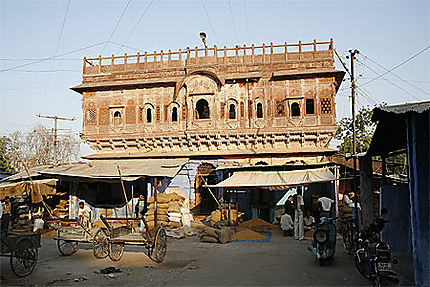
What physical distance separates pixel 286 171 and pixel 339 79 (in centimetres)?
758

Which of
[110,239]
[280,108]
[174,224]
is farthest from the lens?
[280,108]

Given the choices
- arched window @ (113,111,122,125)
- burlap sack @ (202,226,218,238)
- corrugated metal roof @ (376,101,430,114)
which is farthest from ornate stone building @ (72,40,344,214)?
corrugated metal roof @ (376,101,430,114)

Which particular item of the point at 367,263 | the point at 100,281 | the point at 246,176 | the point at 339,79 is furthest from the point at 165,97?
the point at 367,263

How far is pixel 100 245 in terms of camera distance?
10406mm

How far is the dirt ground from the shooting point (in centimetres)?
790

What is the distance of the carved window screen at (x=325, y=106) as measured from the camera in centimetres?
1922

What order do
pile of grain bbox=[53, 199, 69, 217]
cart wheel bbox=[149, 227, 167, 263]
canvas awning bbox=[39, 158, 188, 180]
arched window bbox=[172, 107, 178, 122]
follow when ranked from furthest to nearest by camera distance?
arched window bbox=[172, 107, 178, 122]
pile of grain bbox=[53, 199, 69, 217]
canvas awning bbox=[39, 158, 188, 180]
cart wheel bbox=[149, 227, 167, 263]

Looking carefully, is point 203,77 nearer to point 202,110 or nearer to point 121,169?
point 202,110

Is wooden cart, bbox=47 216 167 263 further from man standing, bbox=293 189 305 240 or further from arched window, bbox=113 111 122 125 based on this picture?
arched window, bbox=113 111 122 125

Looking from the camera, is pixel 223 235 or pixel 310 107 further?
pixel 310 107

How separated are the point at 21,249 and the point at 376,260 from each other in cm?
738

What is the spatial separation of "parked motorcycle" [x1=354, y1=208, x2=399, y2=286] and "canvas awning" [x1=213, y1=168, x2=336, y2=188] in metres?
5.43

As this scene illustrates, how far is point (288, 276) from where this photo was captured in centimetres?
827

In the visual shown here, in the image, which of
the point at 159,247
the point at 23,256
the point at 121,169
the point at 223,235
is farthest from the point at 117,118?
the point at 23,256
